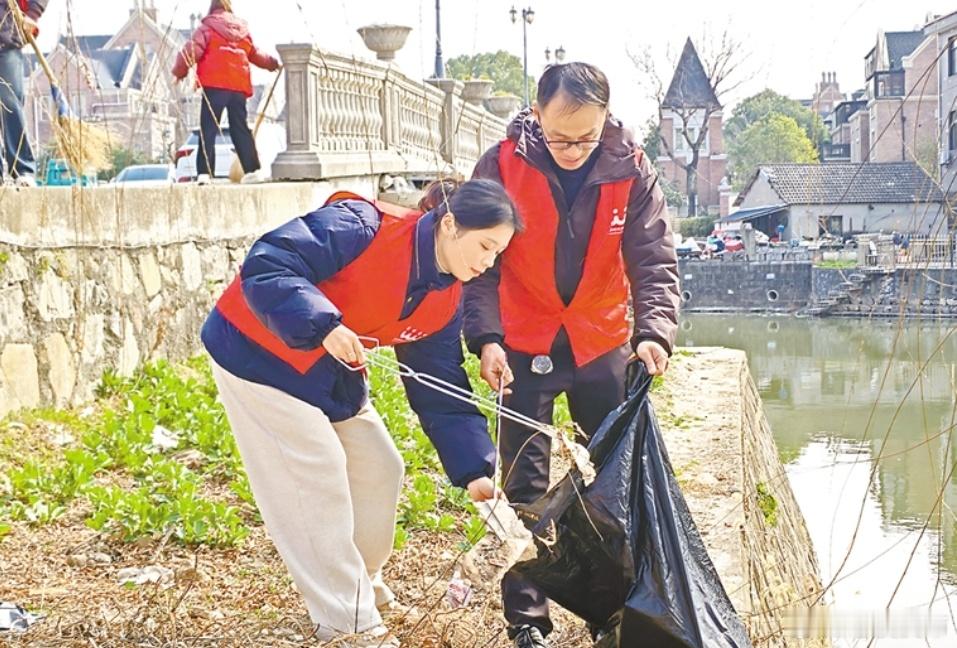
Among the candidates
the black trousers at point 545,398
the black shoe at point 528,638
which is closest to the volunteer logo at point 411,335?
the black trousers at point 545,398

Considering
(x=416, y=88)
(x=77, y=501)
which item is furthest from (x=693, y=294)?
(x=77, y=501)

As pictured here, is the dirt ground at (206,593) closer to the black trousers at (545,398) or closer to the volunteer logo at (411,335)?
the black trousers at (545,398)

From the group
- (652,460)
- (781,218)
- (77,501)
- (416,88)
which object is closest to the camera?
(652,460)

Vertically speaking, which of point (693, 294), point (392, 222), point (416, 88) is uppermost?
point (416, 88)

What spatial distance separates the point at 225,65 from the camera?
27.1 ft

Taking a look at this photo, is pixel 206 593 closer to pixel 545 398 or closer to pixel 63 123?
pixel 545 398

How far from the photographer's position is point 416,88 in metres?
13.3

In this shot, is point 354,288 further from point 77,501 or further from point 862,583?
point 862,583

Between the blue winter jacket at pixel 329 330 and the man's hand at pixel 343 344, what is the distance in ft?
0.06

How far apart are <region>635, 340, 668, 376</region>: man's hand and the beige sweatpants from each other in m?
0.88

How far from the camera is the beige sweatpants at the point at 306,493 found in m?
3.25

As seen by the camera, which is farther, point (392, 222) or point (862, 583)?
point (862, 583)

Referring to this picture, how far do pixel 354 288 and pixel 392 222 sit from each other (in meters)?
0.19

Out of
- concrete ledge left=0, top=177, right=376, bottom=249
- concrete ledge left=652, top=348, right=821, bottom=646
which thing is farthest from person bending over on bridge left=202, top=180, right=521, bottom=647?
concrete ledge left=0, top=177, right=376, bottom=249
